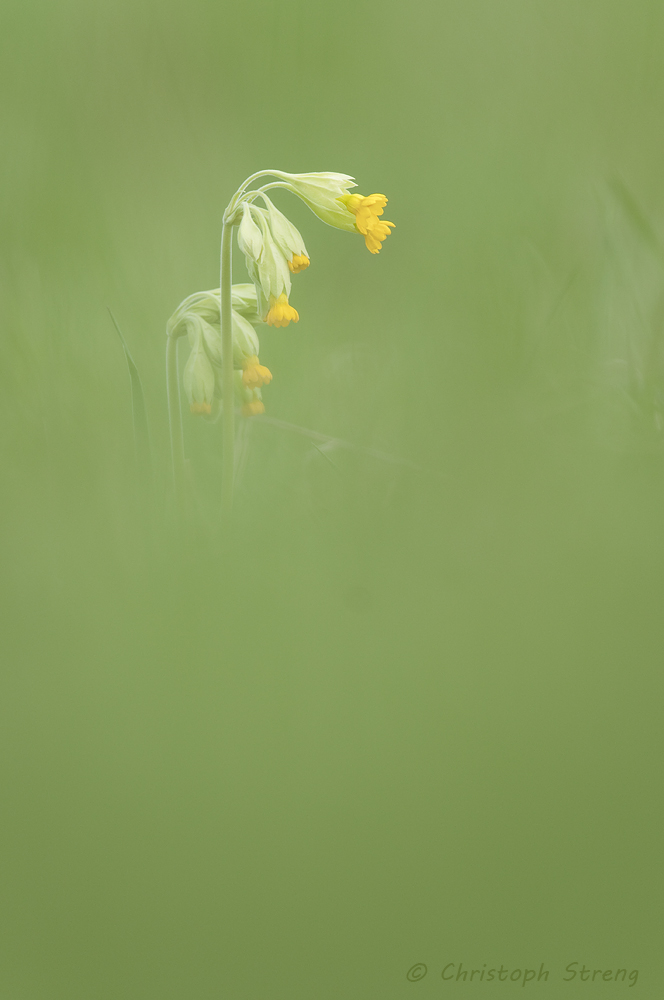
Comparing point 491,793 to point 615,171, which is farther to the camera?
point 615,171

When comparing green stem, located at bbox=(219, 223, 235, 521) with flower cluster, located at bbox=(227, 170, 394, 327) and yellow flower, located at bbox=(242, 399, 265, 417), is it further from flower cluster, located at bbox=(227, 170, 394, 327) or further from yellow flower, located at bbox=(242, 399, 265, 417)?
yellow flower, located at bbox=(242, 399, 265, 417)

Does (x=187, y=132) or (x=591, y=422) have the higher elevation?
(x=187, y=132)

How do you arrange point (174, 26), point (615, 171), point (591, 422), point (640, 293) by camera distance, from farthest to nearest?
1. point (174, 26)
2. point (615, 171)
3. point (640, 293)
4. point (591, 422)

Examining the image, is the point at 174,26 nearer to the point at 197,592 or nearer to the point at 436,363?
the point at 436,363

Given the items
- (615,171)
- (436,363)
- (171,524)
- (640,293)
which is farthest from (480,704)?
(615,171)

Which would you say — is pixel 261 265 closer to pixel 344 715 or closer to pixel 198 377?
pixel 198 377

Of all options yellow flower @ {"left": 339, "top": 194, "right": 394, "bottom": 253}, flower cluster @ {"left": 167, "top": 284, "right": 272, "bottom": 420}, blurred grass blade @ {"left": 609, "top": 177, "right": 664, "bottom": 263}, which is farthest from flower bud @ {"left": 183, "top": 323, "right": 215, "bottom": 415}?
blurred grass blade @ {"left": 609, "top": 177, "right": 664, "bottom": 263}
